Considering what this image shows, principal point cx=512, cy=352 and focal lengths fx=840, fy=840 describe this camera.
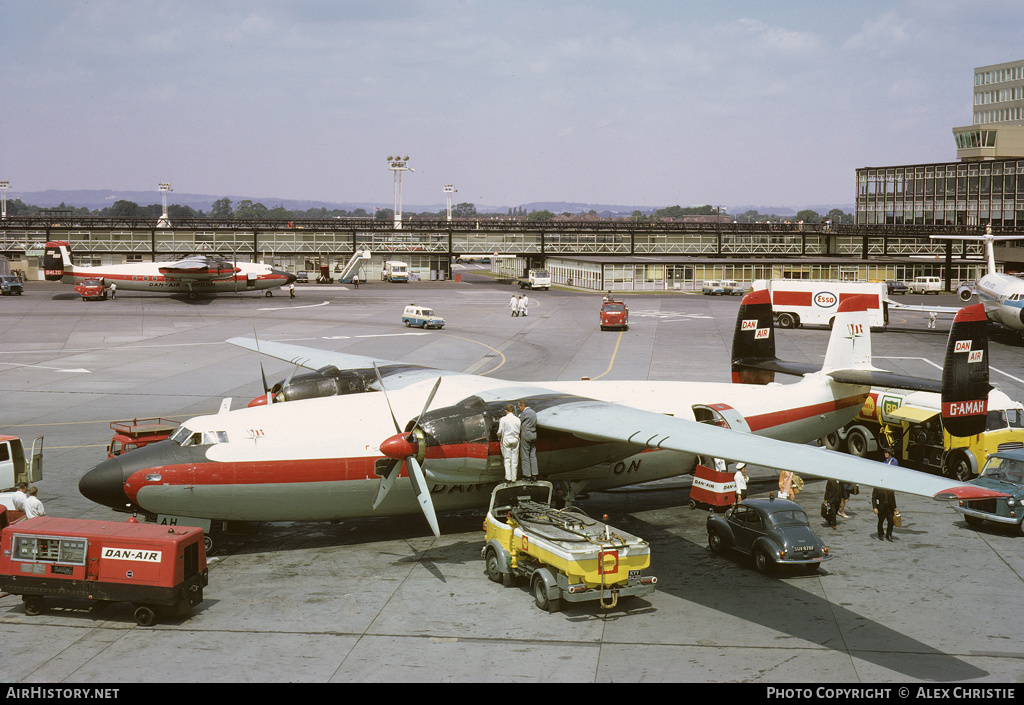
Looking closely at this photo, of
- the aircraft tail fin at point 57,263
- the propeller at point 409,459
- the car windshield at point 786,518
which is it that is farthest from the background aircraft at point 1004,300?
the aircraft tail fin at point 57,263

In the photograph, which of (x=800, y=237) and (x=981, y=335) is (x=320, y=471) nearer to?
(x=981, y=335)

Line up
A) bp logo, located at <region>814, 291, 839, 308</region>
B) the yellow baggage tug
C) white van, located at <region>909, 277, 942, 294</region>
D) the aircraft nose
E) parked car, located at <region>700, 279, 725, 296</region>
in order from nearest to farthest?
the yellow baggage tug → the aircraft nose → bp logo, located at <region>814, 291, 839, 308</region> → parked car, located at <region>700, 279, 725, 296</region> → white van, located at <region>909, 277, 942, 294</region>

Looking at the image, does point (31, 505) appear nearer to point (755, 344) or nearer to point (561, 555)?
point (561, 555)

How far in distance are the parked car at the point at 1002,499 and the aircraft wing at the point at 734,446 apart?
30.9 ft

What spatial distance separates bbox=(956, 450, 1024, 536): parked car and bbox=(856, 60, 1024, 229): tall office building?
13003 centimetres

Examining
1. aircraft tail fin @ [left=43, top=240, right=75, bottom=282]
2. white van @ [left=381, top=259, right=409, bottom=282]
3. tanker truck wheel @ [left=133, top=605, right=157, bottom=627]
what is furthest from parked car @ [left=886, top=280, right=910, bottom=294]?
tanker truck wheel @ [left=133, top=605, right=157, bottom=627]

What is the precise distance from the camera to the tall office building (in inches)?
5531

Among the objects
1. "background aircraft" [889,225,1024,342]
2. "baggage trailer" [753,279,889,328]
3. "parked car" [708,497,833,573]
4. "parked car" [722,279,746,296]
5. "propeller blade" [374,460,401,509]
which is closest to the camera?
"parked car" [708,497,833,573]

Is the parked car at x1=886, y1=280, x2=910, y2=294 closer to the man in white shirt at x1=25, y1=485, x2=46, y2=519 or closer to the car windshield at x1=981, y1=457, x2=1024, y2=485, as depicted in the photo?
the car windshield at x1=981, y1=457, x2=1024, y2=485

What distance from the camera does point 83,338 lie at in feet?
218

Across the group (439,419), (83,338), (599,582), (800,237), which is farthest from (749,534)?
(800,237)

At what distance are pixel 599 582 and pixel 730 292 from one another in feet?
331

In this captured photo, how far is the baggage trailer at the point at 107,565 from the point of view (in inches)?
730

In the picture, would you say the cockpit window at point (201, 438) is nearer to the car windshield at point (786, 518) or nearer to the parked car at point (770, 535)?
the parked car at point (770, 535)
